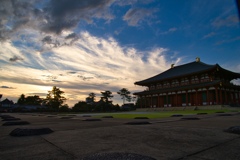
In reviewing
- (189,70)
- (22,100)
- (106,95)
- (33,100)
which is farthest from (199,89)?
(22,100)

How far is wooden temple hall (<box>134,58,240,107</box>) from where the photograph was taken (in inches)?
991

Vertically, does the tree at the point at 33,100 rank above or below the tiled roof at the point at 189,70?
below

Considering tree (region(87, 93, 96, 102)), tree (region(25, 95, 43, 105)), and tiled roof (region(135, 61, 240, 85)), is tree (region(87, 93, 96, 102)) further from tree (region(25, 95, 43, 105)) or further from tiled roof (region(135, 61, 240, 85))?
tiled roof (region(135, 61, 240, 85))

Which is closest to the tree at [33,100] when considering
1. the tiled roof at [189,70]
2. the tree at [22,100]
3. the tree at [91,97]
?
the tree at [22,100]

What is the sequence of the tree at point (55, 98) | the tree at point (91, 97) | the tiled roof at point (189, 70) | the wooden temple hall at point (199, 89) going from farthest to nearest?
the tree at point (91, 97) → the tree at point (55, 98) → the tiled roof at point (189, 70) → the wooden temple hall at point (199, 89)

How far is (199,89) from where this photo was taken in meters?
27.1

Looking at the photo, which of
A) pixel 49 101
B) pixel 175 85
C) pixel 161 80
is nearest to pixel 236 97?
pixel 175 85

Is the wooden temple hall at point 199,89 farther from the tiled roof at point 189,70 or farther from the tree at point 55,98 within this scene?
the tree at point 55,98

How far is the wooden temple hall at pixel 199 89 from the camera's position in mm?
25172

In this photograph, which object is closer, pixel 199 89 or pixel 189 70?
pixel 199 89

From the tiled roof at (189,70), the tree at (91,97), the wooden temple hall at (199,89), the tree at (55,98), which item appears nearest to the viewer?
the wooden temple hall at (199,89)

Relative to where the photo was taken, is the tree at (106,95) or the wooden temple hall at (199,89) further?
the tree at (106,95)

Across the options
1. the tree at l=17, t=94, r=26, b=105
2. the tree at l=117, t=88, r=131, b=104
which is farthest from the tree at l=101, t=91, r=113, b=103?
the tree at l=17, t=94, r=26, b=105

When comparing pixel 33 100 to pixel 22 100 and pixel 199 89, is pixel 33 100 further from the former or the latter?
pixel 199 89
